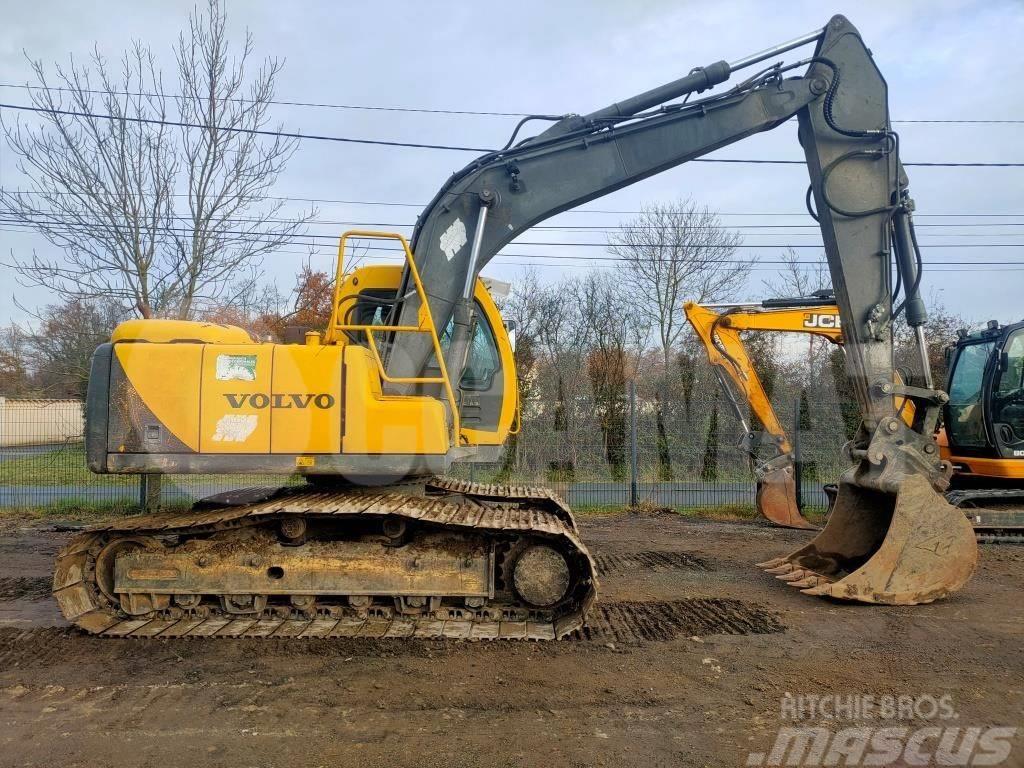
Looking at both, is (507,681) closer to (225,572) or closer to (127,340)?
(225,572)

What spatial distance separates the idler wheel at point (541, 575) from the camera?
5324 mm

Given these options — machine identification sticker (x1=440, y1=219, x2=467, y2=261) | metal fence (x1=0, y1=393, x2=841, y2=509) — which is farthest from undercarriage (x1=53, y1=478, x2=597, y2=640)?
metal fence (x1=0, y1=393, x2=841, y2=509)

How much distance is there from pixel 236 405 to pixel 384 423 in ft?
3.39

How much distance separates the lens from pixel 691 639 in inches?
207

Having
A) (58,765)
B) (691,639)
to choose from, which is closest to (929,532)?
(691,639)

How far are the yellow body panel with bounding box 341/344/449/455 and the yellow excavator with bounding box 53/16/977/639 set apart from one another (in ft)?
0.05

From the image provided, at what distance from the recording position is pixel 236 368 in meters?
5.23

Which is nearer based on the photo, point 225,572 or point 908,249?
point 225,572

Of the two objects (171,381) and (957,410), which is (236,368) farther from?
(957,410)

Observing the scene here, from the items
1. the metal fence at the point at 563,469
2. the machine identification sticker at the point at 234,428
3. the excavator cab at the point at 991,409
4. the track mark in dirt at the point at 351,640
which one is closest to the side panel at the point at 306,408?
the machine identification sticker at the point at 234,428

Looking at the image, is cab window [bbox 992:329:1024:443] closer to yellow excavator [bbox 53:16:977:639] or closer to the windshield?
the windshield

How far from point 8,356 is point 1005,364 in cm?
2488

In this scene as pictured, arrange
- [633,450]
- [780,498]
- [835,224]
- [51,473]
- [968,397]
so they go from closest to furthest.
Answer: [835,224] → [968,397] → [780,498] → [51,473] → [633,450]

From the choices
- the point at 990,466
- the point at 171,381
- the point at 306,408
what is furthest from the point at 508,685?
the point at 990,466
